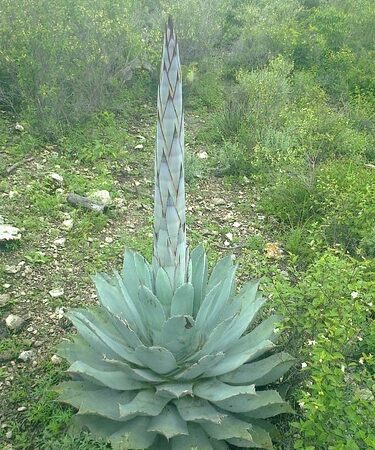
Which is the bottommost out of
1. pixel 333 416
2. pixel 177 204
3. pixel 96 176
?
pixel 96 176

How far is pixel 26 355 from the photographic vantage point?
3332mm

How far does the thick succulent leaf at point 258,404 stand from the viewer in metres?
2.59

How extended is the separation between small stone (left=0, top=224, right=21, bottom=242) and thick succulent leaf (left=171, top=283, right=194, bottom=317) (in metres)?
2.18

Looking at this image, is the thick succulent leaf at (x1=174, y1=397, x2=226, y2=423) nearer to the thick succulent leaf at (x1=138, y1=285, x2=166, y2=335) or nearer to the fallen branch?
the thick succulent leaf at (x1=138, y1=285, x2=166, y2=335)

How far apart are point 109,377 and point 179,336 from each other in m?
0.44

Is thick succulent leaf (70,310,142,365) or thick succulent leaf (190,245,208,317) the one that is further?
thick succulent leaf (190,245,208,317)

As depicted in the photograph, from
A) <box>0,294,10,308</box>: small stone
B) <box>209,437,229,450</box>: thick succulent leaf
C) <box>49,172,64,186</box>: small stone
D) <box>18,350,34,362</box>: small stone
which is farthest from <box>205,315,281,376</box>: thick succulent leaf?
<box>49,172,64,186</box>: small stone

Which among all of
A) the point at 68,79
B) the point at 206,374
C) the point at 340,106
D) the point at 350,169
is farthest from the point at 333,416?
the point at 340,106

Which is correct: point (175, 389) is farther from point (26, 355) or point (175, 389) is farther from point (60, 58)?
point (60, 58)

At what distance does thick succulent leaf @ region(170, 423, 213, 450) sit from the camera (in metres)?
2.51

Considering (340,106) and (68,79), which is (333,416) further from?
(340,106)

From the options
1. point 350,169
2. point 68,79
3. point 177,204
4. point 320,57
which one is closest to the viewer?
point 177,204

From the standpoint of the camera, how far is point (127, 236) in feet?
14.9

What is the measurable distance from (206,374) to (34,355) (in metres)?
1.32
